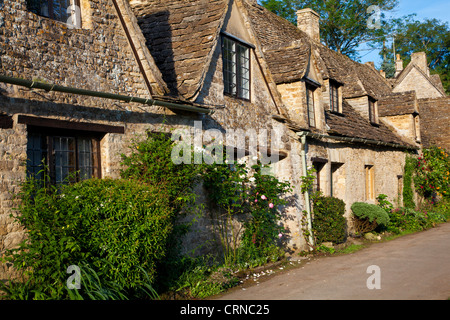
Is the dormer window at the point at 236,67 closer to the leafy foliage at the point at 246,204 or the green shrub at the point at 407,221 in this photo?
the leafy foliage at the point at 246,204

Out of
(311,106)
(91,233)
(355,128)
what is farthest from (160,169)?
(355,128)

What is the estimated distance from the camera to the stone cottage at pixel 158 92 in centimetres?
693

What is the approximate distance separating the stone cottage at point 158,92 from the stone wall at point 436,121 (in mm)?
9122

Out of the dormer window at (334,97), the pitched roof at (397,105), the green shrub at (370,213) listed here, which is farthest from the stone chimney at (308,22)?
the green shrub at (370,213)

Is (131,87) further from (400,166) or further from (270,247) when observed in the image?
(400,166)

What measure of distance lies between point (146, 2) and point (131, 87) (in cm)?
420

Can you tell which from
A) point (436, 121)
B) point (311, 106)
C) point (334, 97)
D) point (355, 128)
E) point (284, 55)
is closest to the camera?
point (284, 55)

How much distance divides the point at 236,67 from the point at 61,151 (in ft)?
17.0

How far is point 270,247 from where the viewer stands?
1098cm

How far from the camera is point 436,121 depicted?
25938 mm

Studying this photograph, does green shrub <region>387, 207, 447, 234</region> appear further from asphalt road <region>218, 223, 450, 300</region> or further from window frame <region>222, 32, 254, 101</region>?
window frame <region>222, 32, 254, 101</region>

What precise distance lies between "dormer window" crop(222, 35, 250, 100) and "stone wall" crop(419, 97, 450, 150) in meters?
15.6

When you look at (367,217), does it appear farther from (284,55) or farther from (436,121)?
(436,121)
